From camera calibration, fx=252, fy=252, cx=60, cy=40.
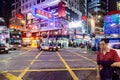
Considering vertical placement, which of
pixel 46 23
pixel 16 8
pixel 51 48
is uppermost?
pixel 16 8

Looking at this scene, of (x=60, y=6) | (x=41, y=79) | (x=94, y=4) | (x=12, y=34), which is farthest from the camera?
(x=94, y=4)

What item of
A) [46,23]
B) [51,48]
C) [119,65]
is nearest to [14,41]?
[51,48]

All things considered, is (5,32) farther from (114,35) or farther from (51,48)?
(114,35)

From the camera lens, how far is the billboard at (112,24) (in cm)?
4079

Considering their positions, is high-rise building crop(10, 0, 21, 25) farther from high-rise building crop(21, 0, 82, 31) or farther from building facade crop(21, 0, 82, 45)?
building facade crop(21, 0, 82, 45)

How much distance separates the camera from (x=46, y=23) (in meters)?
88.1

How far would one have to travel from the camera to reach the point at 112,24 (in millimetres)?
42000

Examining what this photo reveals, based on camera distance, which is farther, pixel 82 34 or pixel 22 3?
pixel 22 3

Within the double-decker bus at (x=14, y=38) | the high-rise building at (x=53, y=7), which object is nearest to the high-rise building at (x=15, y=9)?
the high-rise building at (x=53, y=7)

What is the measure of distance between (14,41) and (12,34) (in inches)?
60.2

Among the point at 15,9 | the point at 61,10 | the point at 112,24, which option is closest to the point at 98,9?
the point at 15,9

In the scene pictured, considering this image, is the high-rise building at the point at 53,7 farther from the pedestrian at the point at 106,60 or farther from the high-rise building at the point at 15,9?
the pedestrian at the point at 106,60

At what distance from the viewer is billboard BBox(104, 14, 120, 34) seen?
40.8 meters

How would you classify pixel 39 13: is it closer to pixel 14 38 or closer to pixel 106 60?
pixel 14 38
